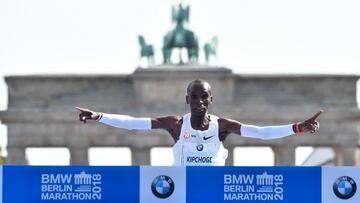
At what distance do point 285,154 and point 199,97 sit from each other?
54.1 m

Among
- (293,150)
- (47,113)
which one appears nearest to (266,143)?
(293,150)

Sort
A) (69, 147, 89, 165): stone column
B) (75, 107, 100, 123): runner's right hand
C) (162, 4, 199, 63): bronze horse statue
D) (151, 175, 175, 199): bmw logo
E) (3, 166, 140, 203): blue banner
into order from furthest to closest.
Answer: (162, 4, 199, 63): bronze horse statue → (69, 147, 89, 165): stone column → (75, 107, 100, 123): runner's right hand → (151, 175, 175, 199): bmw logo → (3, 166, 140, 203): blue banner

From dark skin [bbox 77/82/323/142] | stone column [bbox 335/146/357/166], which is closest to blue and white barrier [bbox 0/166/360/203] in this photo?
dark skin [bbox 77/82/323/142]

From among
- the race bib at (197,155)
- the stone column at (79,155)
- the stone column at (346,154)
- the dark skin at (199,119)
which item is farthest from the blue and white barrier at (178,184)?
the stone column at (346,154)

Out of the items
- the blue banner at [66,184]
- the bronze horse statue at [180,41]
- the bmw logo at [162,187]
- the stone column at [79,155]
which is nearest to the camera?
the blue banner at [66,184]

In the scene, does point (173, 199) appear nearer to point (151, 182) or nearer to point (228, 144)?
point (151, 182)

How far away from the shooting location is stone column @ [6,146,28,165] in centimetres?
6253

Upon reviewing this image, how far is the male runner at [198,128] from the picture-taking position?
896cm

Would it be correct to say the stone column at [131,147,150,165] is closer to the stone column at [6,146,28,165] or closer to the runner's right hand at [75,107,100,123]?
the stone column at [6,146,28,165]

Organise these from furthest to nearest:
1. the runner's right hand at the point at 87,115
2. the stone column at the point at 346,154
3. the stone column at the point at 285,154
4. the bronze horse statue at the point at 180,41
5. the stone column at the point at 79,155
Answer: the bronze horse statue at the point at 180,41
the stone column at the point at 346,154
the stone column at the point at 79,155
the stone column at the point at 285,154
the runner's right hand at the point at 87,115

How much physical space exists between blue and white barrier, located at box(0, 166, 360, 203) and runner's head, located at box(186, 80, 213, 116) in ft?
2.42

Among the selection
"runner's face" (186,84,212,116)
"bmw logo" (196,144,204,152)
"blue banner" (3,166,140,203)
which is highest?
"runner's face" (186,84,212,116)

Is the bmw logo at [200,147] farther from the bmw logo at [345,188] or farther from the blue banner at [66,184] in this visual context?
the bmw logo at [345,188]

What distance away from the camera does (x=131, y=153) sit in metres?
64.0
